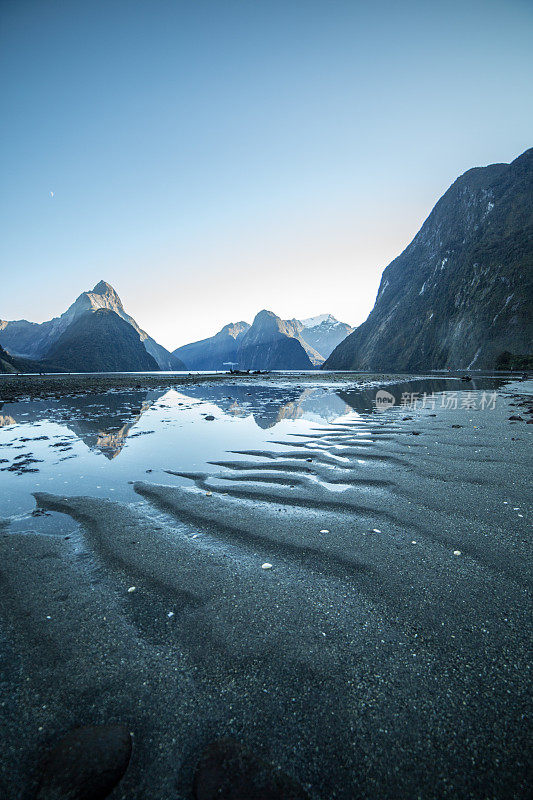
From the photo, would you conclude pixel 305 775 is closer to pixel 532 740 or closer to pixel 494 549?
pixel 532 740

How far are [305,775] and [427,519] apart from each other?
4.30 metres

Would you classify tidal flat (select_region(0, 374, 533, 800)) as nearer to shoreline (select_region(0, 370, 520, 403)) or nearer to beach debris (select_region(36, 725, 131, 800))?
beach debris (select_region(36, 725, 131, 800))

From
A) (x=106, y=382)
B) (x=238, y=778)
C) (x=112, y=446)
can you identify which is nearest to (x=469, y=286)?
(x=106, y=382)

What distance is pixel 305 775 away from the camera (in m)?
2.10

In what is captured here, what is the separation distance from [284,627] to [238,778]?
1.32 metres

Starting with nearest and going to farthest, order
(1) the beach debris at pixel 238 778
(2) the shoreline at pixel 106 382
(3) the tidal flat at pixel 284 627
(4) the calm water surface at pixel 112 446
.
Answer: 1. (1) the beach debris at pixel 238 778
2. (3) the tidal flat at pixel 284 627
3. (4) the calm water surface at pixel 112 446
4. (2) the shoreline at pixel 106 382


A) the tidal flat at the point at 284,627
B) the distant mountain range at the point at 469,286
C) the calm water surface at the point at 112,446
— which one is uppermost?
the distant mountain range at the point at 469,286

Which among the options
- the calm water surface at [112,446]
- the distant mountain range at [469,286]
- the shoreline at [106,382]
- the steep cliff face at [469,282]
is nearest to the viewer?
the calm water surface at [112,446]

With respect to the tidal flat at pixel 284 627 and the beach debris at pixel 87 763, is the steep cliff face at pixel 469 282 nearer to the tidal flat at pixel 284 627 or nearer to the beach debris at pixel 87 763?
the tidal flat at pixel 284 627

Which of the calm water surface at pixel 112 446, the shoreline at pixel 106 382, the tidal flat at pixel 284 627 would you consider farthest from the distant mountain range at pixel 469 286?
the tidal flat at pixel 284 627

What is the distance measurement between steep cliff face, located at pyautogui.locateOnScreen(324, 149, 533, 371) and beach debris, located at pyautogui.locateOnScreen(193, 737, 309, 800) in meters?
127

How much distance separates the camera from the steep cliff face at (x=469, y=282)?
114m

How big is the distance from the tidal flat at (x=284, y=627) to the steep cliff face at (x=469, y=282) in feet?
406

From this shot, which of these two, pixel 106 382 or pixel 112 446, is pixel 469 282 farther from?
pixel 112 446
